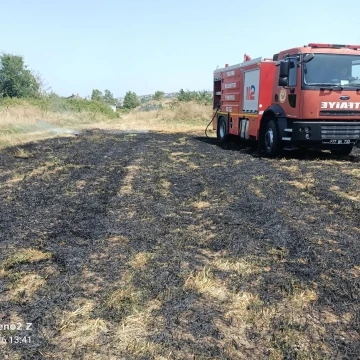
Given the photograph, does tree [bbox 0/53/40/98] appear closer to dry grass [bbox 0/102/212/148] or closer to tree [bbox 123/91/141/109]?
dry grass [bbox 0/102/212/148]

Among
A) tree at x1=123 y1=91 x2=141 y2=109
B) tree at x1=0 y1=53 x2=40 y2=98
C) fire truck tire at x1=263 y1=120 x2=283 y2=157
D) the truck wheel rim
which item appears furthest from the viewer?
tree at x1=123 y1=91 x2=141 y2=109

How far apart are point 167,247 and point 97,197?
260 centimetres

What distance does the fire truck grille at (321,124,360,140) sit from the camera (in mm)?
9430

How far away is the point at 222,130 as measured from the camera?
15.1 meters

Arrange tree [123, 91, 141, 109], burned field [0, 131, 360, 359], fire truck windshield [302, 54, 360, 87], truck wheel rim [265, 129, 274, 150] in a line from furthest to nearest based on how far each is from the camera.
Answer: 1. tree [123, 91, 141, 109]
2. truck wheel rim [265, 129, 274, 150]
3. fire truck windshield [302, 54, 360, 87]
4. burned field [0, 131, 360, 359]

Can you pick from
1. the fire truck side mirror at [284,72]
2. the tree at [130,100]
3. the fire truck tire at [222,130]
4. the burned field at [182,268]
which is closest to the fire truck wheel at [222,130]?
the fire truck tire at [222,130]

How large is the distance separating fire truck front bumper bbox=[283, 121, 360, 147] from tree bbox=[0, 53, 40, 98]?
42.6 m

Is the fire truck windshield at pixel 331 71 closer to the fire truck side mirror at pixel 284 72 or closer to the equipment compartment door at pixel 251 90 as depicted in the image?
the fire truck side mirror at pixel 284 72

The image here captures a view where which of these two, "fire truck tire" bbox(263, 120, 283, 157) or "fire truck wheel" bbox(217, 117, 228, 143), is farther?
"fire truck wheel" bbox(217, 117, 228, 143)

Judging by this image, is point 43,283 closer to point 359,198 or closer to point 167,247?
point 167,247

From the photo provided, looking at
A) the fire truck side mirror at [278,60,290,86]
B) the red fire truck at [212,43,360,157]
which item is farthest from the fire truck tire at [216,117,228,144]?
the fire truck side mirror at [278,60,290,86]

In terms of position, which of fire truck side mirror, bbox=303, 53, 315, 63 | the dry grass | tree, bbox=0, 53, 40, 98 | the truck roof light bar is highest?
tree, bbox=0, 53, 40, 98

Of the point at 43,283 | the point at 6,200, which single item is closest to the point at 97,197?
the point at 6,200

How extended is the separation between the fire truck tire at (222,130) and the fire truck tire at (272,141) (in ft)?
11.9
